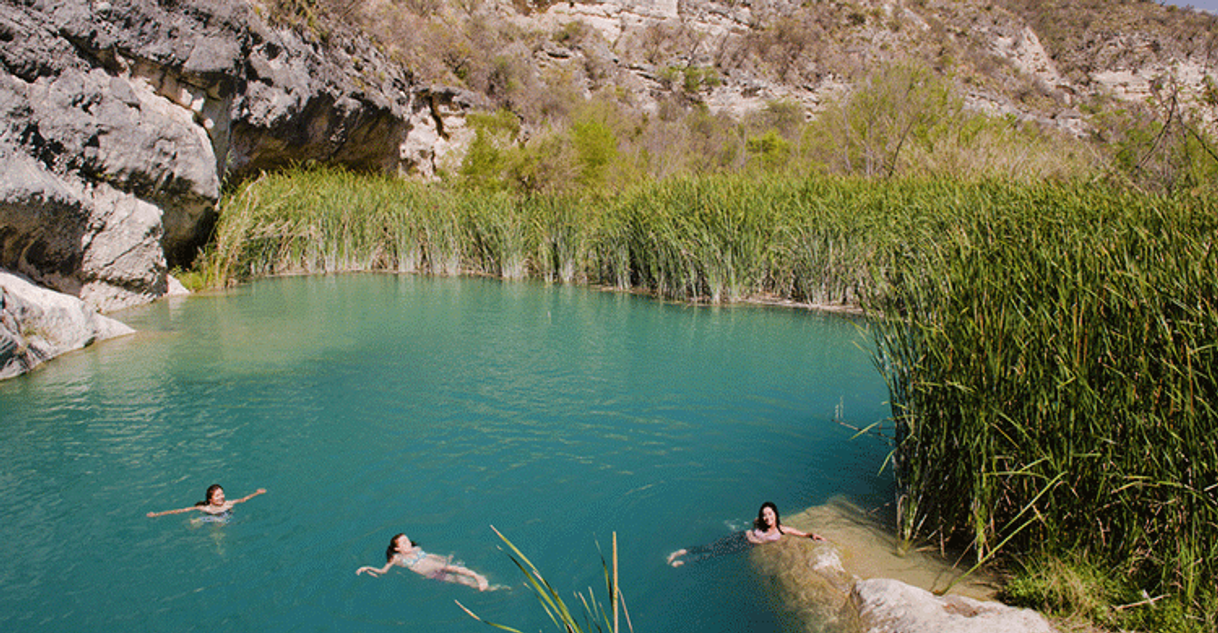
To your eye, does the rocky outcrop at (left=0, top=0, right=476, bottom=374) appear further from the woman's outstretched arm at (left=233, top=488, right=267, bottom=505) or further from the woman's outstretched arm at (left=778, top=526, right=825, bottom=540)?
the woman's outstretched arm at (left=778, top=526, right=825, bottom=540)

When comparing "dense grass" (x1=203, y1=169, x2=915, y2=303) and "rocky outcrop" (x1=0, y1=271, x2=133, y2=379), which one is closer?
"rocky outcrop" (x1=0, y1=271, x2=133, y2=379)

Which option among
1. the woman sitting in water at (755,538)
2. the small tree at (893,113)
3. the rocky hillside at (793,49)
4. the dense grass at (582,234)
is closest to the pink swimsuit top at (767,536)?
the woman sitting in water at (755,538)

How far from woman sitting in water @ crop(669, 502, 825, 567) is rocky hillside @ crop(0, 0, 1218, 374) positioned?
4.67 meters

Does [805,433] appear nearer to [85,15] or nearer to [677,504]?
[677,504]

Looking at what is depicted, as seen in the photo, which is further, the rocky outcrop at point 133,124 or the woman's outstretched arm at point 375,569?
the rocky outcrop at point 133,124

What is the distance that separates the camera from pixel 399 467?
4965 mm

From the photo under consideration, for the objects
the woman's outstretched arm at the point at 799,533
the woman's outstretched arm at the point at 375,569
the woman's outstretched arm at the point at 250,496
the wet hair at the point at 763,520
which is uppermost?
the wet hair at the point at 763,520

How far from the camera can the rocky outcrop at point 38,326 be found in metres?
6.82

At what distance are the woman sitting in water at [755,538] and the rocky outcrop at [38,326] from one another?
646 cm

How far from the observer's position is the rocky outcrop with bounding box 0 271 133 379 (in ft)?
22.4

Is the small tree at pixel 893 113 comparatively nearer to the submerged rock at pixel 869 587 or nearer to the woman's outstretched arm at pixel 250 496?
the submerged rock at pixel 869 587

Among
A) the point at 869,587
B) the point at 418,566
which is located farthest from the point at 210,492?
the point at 869,587

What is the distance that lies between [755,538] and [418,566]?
178 centimetres

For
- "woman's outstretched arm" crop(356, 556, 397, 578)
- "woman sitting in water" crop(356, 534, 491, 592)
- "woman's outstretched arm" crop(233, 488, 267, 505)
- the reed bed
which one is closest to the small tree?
the reed bed
